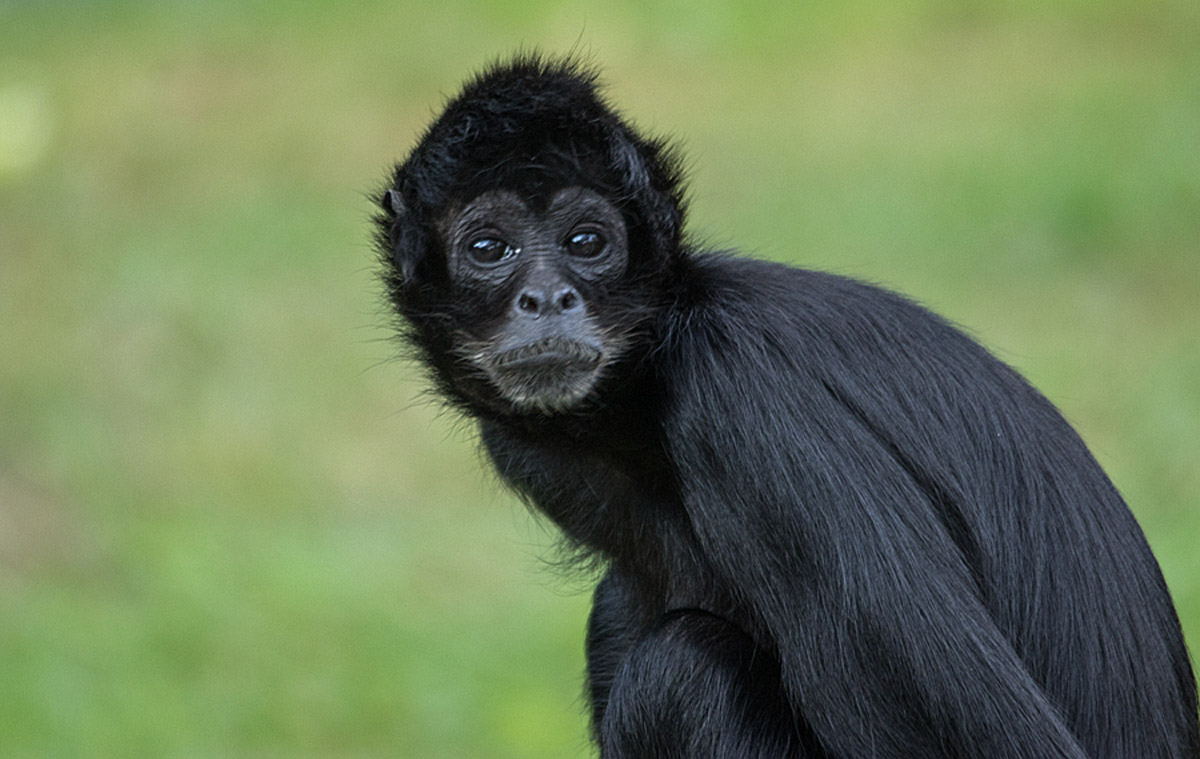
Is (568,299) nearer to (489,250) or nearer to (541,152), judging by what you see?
(489,250)

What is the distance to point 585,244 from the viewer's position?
6.18 metres

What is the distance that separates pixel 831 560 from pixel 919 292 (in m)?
10.2

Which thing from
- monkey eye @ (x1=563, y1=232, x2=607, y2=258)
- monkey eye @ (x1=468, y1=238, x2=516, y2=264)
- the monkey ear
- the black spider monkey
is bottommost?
the black spider monkey

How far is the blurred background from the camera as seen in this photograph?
1052cm

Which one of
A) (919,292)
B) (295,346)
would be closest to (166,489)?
(295,346)

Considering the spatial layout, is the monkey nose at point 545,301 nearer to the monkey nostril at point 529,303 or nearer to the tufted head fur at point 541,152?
the monkey nostril at point 529,303

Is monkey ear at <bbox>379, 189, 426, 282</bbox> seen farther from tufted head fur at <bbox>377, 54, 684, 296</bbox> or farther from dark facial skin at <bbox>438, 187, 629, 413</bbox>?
dark facial skin at <bbox>438, 187, 629, 413</bbox>

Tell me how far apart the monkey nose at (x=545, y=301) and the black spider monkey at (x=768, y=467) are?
11 mm

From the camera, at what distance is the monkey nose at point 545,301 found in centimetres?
604

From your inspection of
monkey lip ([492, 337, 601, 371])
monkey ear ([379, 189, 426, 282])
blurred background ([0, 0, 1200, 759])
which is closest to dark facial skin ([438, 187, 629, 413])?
monkey lip ([492, 337, 601, 371])

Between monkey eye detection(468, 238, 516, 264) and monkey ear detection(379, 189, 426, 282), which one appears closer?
monkey eye detection(468, 238, 516, 264)

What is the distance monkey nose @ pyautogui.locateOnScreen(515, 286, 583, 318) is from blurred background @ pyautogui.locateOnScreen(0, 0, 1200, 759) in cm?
102


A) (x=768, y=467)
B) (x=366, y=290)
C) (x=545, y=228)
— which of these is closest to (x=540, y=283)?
(x=545, y=228)

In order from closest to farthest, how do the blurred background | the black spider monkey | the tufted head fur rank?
the black spider monkey
the tufted head fur
the blurred background
